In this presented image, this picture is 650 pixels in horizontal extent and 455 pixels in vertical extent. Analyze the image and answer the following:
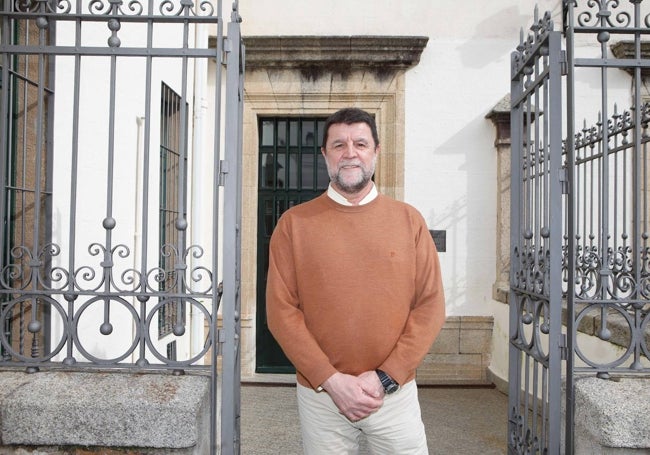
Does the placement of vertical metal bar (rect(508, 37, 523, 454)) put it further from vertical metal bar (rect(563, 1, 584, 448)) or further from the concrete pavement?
the concrete pavement

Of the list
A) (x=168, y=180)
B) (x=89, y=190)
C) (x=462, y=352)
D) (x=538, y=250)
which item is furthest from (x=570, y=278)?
(x=462, y=352)

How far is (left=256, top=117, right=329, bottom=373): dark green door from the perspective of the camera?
7.77 m

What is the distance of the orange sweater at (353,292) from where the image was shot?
2.39 m

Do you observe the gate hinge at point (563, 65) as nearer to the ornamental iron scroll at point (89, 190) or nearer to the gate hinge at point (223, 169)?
the ornamental iron scroll at point (89, 190)

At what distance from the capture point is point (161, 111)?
5789mm

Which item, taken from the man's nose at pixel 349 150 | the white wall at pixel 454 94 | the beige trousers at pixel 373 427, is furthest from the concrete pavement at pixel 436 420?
the man's nose at pixel 349 150

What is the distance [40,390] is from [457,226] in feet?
18.3

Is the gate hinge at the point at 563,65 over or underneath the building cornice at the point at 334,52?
underneath

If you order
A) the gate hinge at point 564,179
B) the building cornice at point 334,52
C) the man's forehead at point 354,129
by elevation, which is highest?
the building cornice at point 334,52

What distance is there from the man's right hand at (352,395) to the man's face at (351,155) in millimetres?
715

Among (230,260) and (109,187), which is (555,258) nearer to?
(230,260)

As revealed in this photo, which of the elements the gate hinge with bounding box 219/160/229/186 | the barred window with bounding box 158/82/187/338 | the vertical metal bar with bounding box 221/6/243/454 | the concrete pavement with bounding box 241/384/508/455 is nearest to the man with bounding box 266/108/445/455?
the vertical metal bar with bounding box 221/6/243/454

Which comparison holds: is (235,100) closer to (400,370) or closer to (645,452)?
(400,370)

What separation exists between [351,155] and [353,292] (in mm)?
523
